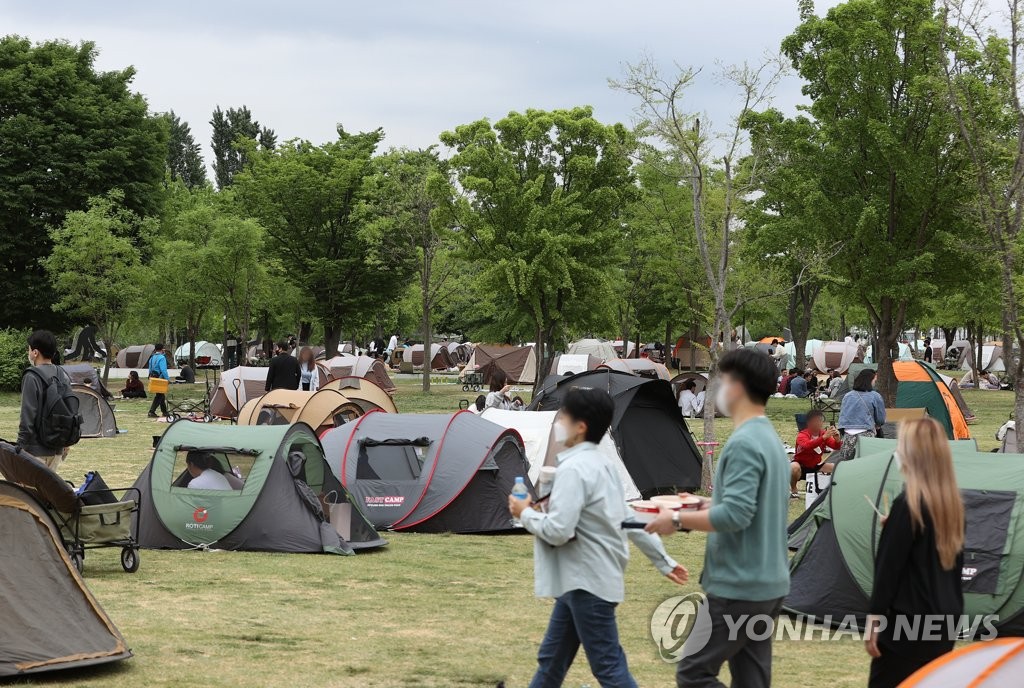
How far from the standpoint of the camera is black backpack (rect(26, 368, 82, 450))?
1037 centimetres

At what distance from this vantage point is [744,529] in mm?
4500

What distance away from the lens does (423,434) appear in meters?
13.7

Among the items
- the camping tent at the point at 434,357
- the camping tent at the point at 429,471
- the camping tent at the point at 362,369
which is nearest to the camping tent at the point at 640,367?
the camping tent at the point at 362,369

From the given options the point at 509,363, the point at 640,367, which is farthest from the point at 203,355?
the point at 640,367

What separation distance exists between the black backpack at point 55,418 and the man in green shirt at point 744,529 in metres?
7.29

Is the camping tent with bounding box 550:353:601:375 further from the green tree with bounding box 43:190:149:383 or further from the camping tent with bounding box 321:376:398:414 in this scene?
the camping tent with bounding box 321:376:398:414

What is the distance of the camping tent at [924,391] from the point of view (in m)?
25.6

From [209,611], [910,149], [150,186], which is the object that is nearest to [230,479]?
[209,611]

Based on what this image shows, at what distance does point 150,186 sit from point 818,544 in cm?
3728

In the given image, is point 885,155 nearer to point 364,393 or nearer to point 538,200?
point 538,200

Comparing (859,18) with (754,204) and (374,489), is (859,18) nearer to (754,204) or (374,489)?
(754,204)

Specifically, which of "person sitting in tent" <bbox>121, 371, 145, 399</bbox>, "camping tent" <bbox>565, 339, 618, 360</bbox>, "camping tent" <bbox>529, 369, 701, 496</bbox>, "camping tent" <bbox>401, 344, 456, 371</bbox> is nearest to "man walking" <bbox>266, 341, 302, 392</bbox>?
"camping tent" <bbox>529, 369, 701, 496</bbox>

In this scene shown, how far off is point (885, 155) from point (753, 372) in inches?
968

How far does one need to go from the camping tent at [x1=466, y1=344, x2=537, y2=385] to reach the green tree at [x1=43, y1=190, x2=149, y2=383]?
566 inches
